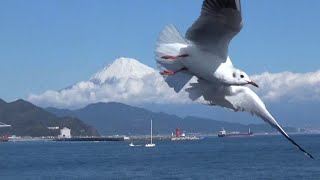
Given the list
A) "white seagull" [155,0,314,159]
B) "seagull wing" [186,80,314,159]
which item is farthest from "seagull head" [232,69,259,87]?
"seagull wing" [186,80,314,159]

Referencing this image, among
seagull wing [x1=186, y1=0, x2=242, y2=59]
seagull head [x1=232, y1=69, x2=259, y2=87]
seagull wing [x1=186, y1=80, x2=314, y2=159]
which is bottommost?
seagull wing [x1=186, y1=80, x2=314, y2=159]

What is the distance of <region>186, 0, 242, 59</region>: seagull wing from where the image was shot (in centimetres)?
378

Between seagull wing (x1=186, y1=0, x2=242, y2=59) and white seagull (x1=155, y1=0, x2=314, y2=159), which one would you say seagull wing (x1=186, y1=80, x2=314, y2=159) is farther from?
seagull wing (x1=186, y1=0, x2=242, y2=59)

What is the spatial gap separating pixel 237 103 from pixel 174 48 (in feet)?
1.76

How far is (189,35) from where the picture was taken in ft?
13.9

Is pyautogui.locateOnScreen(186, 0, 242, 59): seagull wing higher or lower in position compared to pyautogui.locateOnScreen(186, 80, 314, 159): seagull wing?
higher

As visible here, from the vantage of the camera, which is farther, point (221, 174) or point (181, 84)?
point (221, 174)

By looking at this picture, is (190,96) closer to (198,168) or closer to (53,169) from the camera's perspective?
(198,168)

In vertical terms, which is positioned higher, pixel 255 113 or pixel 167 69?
pixel 167 69

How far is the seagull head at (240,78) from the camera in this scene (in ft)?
12.3

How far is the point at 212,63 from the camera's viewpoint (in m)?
3.88

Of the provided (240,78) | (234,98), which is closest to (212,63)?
(240,78)

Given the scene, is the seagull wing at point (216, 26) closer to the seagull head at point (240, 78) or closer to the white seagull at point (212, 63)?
the white seagull at point (212, 63)

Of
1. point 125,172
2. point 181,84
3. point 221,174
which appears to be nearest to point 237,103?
point 181,84
